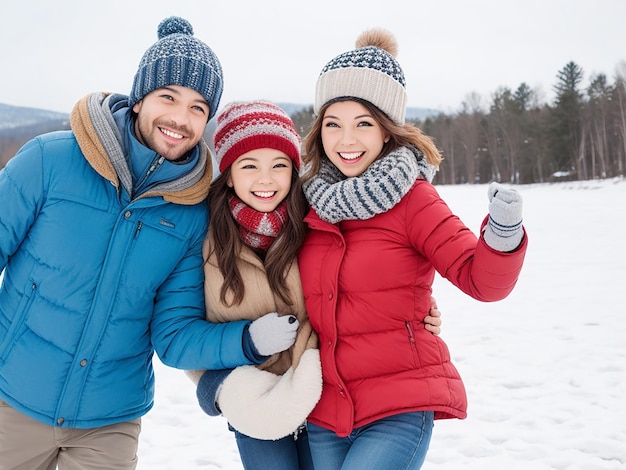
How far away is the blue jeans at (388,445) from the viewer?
196cm

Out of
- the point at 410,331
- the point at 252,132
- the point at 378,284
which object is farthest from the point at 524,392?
the point at 252,132

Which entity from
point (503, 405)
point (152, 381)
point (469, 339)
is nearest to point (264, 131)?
point (152, 381)

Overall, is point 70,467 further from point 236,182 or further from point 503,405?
point 503,405

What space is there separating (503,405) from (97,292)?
3642 millimetres

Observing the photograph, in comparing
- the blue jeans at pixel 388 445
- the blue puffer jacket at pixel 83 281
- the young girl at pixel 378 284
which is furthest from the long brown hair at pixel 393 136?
the blue jeans at pixel 388 445

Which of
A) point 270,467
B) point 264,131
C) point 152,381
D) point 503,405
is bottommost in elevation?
point 503,405

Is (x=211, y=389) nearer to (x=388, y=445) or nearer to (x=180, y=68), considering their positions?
(x=388, y=445)

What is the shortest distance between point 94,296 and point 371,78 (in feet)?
5.09

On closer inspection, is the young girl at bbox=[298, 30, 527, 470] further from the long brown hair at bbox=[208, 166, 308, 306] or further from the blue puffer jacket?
the blue puffer jacket

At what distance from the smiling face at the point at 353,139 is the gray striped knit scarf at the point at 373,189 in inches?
4.4

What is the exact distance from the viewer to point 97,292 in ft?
6.66

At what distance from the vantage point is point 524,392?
4.58 m

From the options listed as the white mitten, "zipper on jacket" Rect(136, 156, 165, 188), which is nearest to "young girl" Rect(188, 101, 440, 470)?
the white mitten

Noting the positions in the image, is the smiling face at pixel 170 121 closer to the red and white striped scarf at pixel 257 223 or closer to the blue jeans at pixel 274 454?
the red and white striped scarf at pixel 257 223
